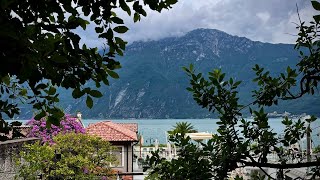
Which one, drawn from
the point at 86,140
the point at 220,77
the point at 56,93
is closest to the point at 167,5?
the point at 56,93

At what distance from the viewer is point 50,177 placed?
1246 centimetres

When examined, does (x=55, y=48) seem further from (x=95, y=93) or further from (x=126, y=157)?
(x=126, y=157)

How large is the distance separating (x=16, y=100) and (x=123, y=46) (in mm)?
865

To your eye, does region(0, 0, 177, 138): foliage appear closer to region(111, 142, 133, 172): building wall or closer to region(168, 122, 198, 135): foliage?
region(168, 122, 198, 135): foliage

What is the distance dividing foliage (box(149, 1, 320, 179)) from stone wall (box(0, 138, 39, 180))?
9.17 m

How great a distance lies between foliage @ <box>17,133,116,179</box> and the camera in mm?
11867

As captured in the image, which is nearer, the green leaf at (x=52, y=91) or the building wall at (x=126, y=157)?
the green leaf at (x=52, y=91)

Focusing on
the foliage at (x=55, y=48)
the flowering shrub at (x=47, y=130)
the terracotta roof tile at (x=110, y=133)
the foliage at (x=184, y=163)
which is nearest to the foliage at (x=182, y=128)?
the foliage at (x=184, y=163)

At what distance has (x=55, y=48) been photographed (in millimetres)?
1273

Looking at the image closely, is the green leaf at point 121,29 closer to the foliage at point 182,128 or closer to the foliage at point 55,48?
the foliage at point 55,48

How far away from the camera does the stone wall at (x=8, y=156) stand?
11.0m

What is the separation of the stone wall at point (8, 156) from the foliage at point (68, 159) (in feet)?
0.68

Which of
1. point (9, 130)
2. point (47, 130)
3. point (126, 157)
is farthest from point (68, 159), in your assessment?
point (9, 130)

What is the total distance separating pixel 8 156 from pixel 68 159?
199 cm
